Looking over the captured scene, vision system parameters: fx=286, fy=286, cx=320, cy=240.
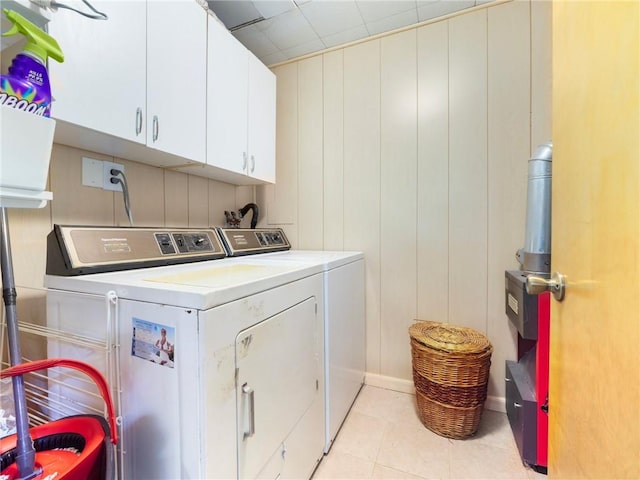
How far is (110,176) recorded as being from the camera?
1.40 meters

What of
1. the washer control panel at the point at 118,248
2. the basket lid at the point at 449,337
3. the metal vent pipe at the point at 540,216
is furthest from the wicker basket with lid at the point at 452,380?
the washer control panel at the point at 118,248

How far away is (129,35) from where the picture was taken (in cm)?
112

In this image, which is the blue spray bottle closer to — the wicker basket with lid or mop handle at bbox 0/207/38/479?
mop handle at bbox 0/207/38/479

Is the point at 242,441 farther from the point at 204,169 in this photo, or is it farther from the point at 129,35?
the point at 129,35

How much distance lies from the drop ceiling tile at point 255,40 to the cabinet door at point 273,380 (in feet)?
6.11

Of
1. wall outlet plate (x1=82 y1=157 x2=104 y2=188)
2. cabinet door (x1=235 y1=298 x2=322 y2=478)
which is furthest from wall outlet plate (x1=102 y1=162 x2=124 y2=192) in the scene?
cabinet door (x1=235 y1=298 x2=322 y2=478)

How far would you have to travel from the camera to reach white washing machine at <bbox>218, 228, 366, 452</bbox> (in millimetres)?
1393

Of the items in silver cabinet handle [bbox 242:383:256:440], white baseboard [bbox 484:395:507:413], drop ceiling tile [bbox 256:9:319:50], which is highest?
drop ceiling tile [bbox 256:9:319:50]

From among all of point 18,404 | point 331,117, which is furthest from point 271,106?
point 18,404

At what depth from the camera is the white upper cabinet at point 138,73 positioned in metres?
0.96

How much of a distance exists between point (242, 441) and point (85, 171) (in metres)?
1.31

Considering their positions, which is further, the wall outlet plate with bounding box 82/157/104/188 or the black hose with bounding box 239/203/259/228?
the black hose with bounding box 239/203/259/228

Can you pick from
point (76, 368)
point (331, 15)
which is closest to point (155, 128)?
point (76, 368)

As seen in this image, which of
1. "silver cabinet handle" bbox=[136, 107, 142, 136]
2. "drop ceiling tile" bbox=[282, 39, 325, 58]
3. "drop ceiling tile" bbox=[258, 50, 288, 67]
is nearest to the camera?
"silver cabinet handle" bbox=[136, 107, 142, 136]
